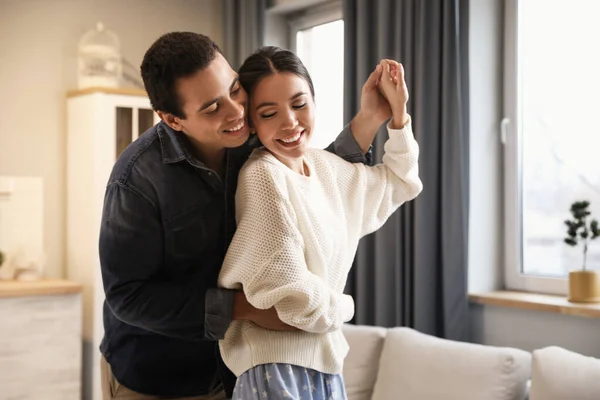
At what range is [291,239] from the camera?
1465mm

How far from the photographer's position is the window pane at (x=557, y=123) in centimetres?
334

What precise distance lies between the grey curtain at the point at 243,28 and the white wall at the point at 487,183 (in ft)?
4.82

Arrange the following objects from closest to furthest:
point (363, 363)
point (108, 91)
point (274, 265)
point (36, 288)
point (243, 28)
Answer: point (274, 265) → point (363, 363) → point (36, 288) → point (108, 91) → point (243, 28)

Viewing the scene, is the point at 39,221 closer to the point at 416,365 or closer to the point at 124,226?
the point at 416,365

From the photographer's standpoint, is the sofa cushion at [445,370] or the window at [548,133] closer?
the sofa cushion at [445,370]

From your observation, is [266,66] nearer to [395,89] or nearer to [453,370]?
[395,89]

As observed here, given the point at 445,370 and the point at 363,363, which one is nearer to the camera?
the point at 445,370

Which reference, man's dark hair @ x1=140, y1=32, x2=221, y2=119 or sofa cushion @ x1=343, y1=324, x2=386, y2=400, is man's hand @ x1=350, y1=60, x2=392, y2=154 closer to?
man's dark hair @ x1=140, y1=32, x2=221, y2=119

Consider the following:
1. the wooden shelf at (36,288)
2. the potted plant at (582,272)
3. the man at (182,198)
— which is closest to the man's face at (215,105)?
the man at (182,198)

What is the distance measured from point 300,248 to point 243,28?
3.45 meters

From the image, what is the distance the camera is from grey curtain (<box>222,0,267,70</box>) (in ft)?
15.5

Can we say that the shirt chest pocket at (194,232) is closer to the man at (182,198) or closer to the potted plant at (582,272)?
the man at (182,198)

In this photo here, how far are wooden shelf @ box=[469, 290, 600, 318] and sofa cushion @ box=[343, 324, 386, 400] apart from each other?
0.43 metres

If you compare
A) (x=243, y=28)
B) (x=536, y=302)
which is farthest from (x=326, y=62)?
(x=536, y=302)
